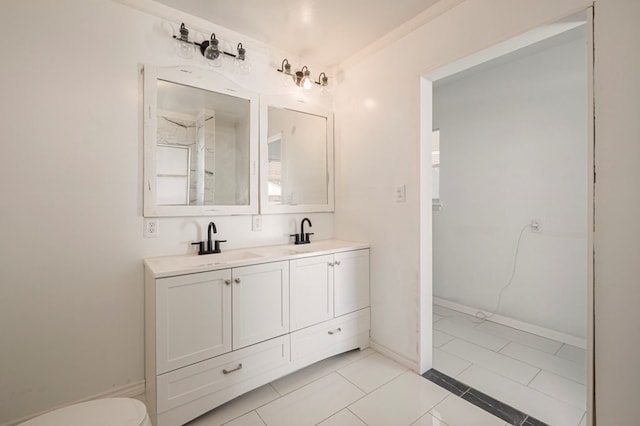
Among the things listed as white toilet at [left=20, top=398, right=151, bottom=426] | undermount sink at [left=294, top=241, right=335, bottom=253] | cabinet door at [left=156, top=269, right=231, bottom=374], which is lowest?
white toilet at [left=20, top=398, right=151, bottom=426]

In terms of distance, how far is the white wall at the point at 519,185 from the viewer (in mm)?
2422

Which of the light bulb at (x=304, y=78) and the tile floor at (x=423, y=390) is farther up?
the light bulb at (x=304, y=78)

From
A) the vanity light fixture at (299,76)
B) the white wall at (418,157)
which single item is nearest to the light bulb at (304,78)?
the vanity light fixture at (299,76)

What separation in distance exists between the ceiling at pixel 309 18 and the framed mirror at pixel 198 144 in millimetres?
421

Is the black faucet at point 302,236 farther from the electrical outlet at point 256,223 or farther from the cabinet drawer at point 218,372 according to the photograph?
the cabinet drawer at point 218,372

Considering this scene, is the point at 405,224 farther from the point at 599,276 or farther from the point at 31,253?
the point at 31,253

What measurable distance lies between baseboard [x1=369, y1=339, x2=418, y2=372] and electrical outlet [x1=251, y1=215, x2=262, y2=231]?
1424 mm

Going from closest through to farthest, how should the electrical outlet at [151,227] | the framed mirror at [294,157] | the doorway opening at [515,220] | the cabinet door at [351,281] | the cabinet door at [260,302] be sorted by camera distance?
the cabinet door at [260,302]
the electrical outlet at [151,227]
the doorway opening at [515,220]
the cabinet door at [351,281]
the framed mirror at [294,157]

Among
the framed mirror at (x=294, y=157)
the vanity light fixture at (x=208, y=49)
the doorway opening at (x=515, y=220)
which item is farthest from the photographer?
the framed mirror at (x=294, y=157)

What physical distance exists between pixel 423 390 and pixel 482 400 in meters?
0.35

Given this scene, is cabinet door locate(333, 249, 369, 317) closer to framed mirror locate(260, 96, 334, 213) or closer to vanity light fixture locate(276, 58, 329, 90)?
framed mirror locate(260, 96, 334, 213)

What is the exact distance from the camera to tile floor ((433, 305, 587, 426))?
5.56 feet

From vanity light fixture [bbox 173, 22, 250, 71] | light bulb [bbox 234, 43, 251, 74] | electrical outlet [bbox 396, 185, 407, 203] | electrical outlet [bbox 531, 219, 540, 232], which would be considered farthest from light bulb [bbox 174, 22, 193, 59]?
electrical outlet [bbox 531, 219, 540, 232]

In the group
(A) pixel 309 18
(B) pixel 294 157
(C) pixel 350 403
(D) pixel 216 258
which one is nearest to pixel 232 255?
(D) pixel 216 258
